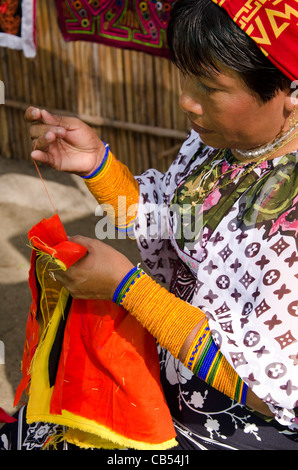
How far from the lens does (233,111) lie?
1362 millimetres

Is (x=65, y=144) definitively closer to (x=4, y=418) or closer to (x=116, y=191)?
(x=116, y=191)

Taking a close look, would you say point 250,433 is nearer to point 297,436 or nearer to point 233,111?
point 297,436

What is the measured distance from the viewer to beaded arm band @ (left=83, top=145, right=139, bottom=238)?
1.90 metres

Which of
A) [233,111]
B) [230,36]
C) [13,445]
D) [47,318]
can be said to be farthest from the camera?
[13,445]

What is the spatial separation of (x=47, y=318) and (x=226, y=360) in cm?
61

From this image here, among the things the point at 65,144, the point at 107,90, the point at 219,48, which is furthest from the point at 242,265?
the point at 107,90

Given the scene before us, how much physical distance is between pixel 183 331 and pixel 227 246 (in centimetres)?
27

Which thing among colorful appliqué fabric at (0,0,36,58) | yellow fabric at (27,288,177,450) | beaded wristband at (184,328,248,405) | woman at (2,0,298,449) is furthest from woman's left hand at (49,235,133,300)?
colorful appliqué fabric at (0,0,36,58)

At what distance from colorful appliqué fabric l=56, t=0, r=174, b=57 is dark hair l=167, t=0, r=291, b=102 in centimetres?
296

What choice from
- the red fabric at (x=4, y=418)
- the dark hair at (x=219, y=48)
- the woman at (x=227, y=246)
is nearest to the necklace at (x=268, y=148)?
the woman at (x=227, y=246)

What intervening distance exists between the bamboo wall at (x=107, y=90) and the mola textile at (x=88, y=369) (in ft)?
11.3

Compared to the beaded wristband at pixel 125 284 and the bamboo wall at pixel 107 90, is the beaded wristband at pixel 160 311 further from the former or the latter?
the bamboo wall at pixel 107 90

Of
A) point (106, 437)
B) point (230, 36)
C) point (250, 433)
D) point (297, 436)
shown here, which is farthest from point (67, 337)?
point (230, 36)

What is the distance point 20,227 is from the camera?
4.69 meters
